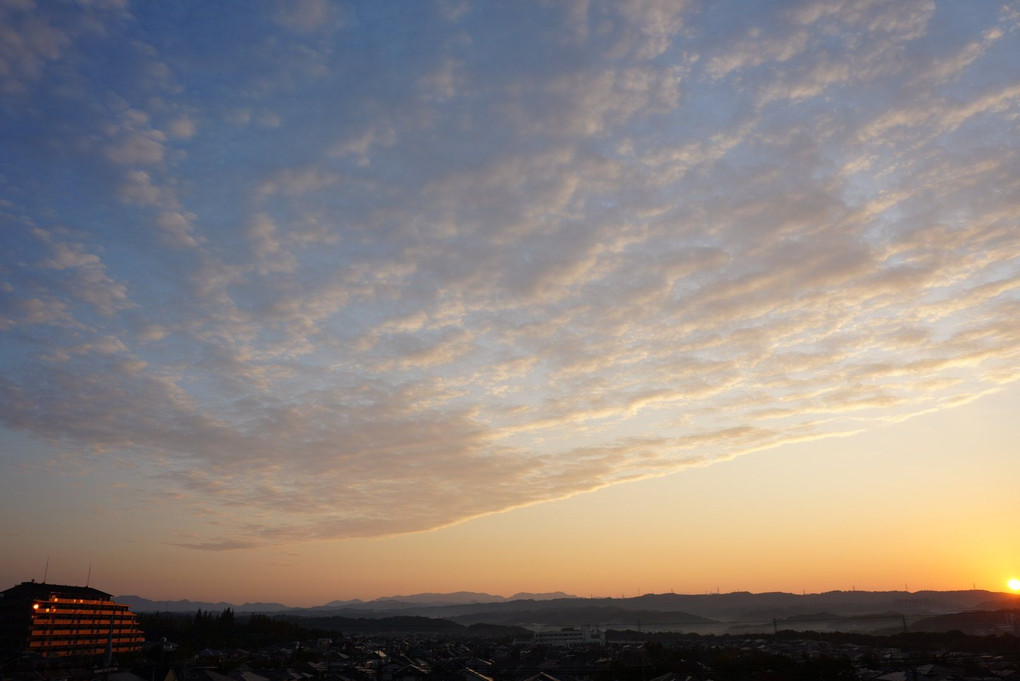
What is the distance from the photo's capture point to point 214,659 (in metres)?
68.1

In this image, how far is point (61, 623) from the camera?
3000 inches

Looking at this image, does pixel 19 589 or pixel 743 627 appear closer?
pixel 19 589

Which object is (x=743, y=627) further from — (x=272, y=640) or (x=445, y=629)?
(x=272, y=640)

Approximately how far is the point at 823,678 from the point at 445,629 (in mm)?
170541

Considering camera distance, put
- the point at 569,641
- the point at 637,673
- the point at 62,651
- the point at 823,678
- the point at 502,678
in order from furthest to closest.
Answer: the point at 569,641, the point at 62,651, the point at 502,678, the point at 637,673, the point at 823,678

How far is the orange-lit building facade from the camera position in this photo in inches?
2749

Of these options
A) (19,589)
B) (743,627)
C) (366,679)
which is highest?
(19,589)

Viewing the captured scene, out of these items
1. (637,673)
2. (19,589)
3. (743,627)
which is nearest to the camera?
(637,673)

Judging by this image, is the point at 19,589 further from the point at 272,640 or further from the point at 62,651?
the point at 272,640

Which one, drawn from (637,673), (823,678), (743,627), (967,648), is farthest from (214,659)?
(743,627)

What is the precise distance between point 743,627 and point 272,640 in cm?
13614

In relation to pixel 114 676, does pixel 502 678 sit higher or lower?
lower

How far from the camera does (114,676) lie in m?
35.7

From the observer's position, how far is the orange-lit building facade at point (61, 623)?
6981 cm
